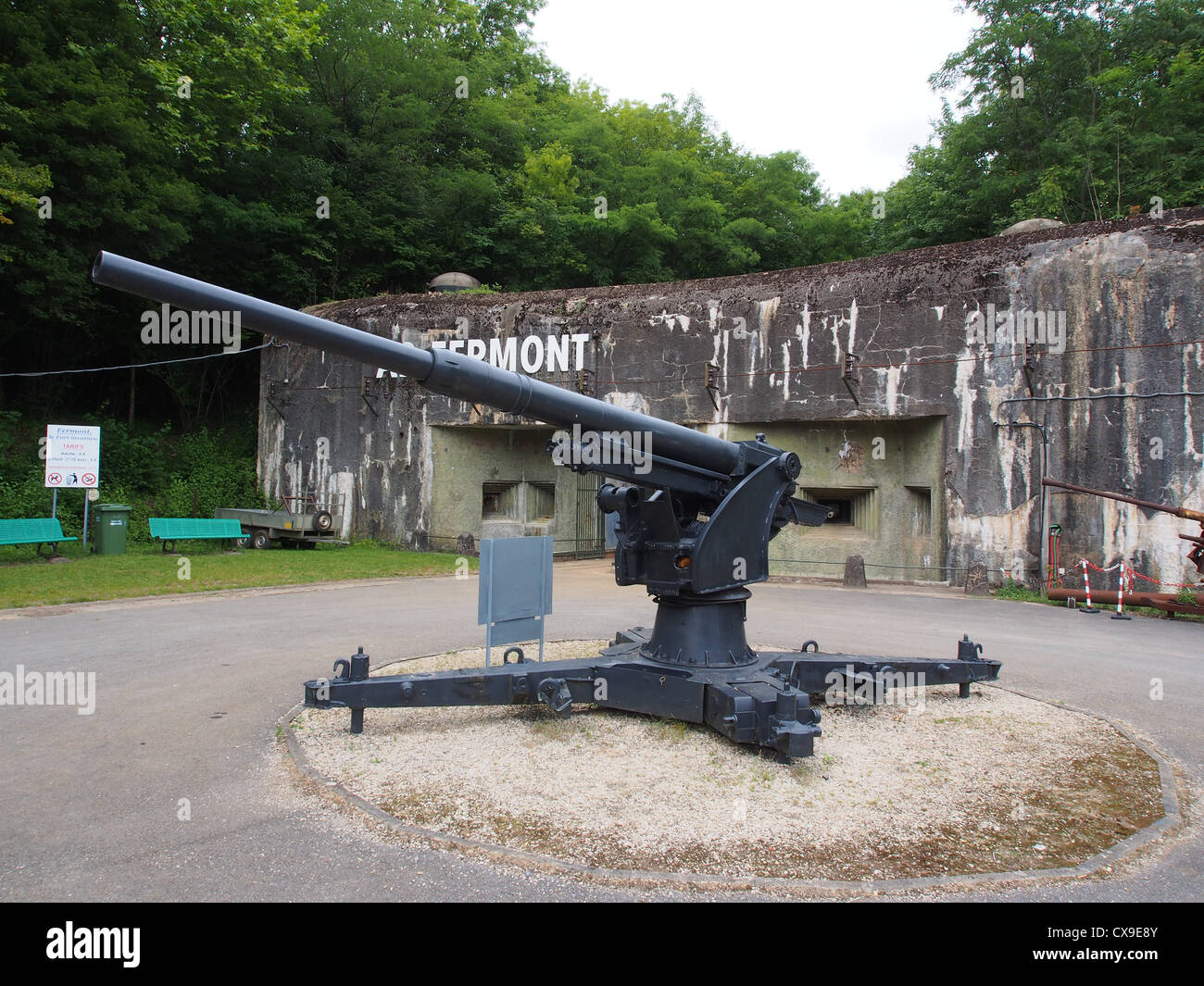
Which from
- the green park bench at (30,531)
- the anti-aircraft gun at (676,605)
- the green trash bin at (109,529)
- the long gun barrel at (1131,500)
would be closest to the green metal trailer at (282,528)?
the green trash bin at (109,529)

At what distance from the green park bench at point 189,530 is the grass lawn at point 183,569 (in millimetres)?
303

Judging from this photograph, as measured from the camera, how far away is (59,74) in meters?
16.2

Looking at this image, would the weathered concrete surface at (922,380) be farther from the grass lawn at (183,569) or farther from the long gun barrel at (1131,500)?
the grass lawn at (183,569)

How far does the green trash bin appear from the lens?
48.2 ft

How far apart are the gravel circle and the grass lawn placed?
6.82 meters

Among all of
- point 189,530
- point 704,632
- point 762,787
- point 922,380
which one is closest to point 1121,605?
point 922,380

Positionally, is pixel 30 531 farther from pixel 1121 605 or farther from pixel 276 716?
pixel 1121 605

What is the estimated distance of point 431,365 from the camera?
4.15m

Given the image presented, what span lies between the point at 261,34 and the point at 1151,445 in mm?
22433

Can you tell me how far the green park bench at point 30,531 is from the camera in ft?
42.4

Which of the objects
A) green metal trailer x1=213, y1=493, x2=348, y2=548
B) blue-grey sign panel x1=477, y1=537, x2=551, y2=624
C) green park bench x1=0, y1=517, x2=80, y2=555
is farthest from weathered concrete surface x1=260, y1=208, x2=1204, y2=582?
blue-grey sign panel x1=477, y1=537, x2=551, y2=624
